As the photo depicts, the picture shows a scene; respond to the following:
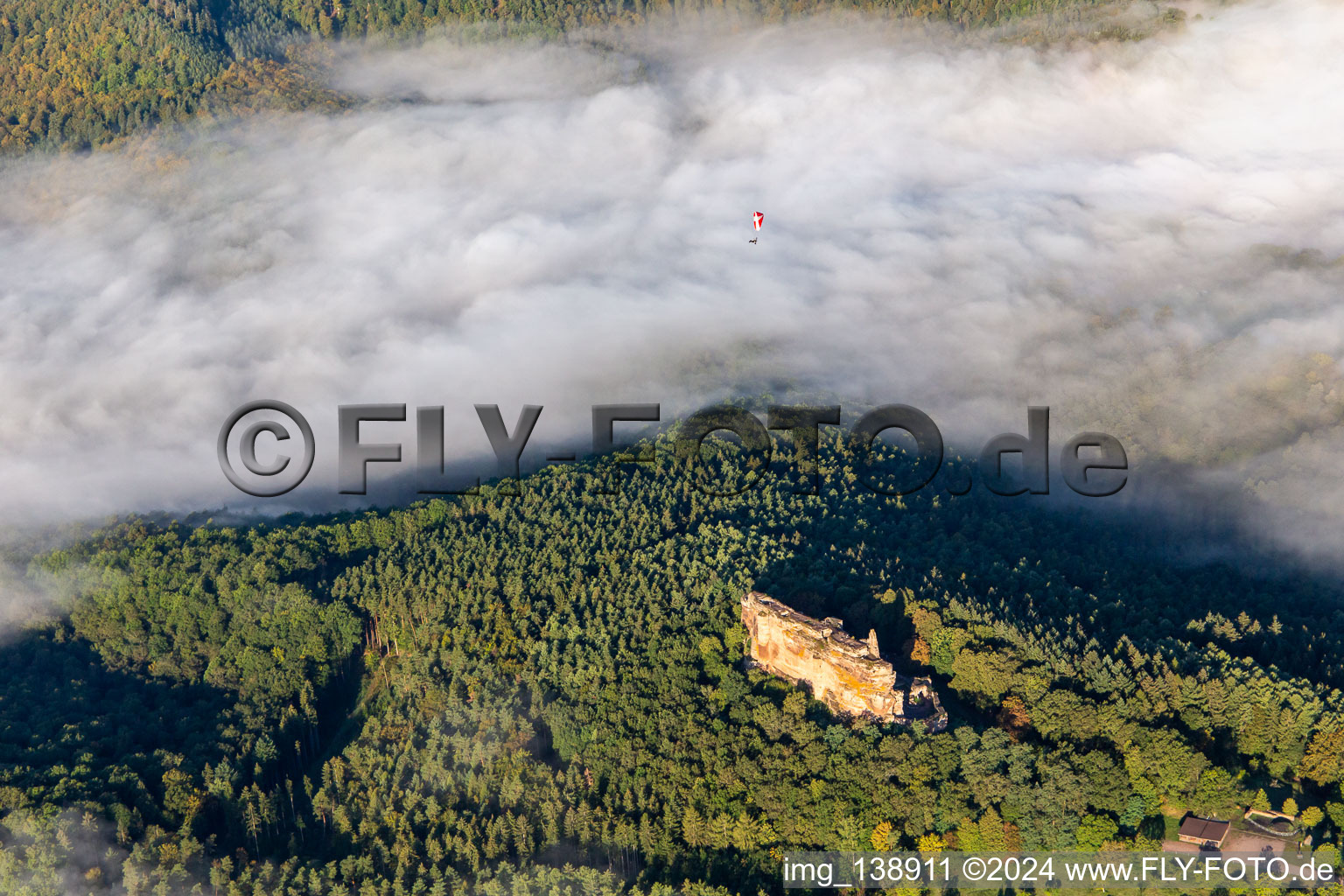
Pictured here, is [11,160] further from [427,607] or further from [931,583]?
[931,583]

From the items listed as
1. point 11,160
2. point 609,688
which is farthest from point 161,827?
point 11,160

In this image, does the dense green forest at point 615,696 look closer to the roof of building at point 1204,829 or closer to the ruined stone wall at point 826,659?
the roof of building at point 1204,829

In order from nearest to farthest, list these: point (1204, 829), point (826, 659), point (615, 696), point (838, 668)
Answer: point (1204, 829) < point (838, 668) < point (826, 659) < point (615, 696)

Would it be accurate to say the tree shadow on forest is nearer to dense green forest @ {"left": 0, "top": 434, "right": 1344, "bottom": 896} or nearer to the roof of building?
dense green forest @ {"left": 0, "top": 434, "right": 1344, "bottom": 896}

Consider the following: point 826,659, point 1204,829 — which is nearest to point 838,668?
point 826,659

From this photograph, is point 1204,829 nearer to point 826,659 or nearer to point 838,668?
point 838,668
